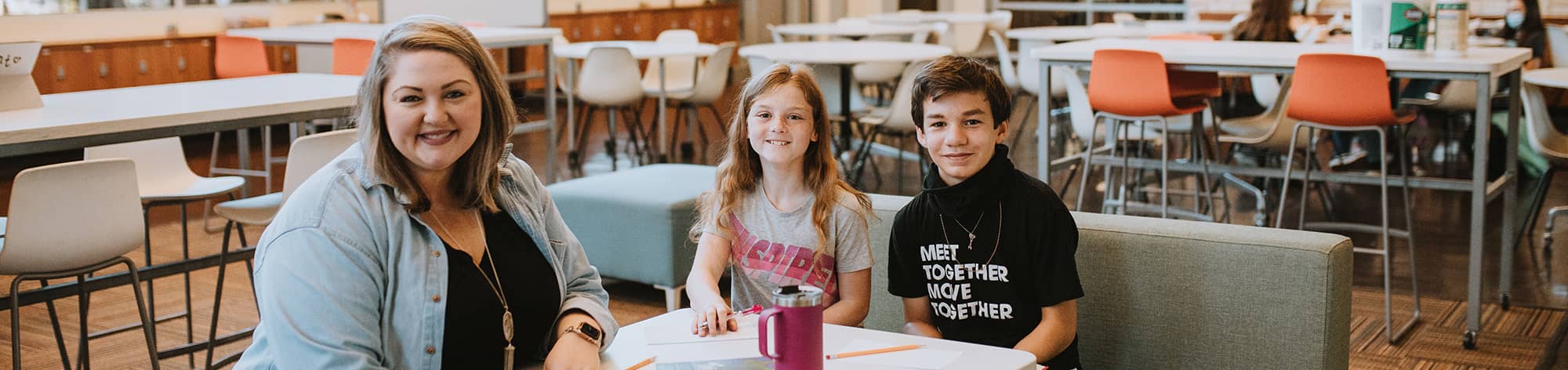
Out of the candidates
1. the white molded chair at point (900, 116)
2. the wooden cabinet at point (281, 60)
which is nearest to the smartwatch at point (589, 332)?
the white molded chair at point (900, 116)

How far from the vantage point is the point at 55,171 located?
2.90m

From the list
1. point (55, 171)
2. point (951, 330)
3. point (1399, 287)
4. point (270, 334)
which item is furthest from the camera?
point (1399, 287)

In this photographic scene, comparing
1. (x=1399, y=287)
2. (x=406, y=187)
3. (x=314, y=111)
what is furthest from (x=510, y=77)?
(x=406, y=187)

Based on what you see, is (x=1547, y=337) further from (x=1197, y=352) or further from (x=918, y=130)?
(x=918, y=130)

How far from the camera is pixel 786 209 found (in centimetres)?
250

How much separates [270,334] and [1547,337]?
360 centimetres

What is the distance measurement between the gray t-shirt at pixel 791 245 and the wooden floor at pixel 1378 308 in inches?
66.5

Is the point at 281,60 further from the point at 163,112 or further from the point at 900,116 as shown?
the point at 163,112

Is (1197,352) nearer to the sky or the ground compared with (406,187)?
nearer to the ground

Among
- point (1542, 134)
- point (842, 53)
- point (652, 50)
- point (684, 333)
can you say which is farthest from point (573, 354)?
point (652, 50)

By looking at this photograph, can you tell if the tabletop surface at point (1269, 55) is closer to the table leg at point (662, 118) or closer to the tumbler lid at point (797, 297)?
the table leg at point (662, 118)

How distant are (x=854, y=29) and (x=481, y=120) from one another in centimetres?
729

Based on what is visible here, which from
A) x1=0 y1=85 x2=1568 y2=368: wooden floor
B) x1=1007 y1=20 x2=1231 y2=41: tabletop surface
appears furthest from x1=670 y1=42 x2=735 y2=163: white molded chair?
x1=0 y1=85 x2=1568 y2=368: wooden floor

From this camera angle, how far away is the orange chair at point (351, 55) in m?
5.50
